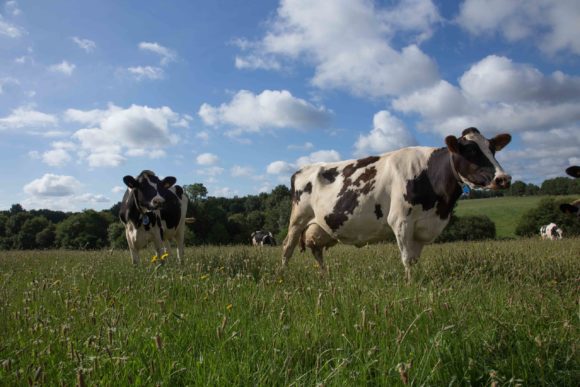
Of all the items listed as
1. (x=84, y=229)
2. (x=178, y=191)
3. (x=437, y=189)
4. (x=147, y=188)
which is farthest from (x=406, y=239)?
(x=84, y=229)

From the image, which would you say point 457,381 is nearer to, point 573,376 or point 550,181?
point 573,376

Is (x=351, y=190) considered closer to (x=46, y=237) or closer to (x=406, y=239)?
(x=406, y=239)

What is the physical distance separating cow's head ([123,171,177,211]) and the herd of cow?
0.02 meters

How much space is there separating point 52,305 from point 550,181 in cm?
9855

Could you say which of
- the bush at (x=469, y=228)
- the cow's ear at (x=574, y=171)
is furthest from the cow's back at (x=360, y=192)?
the bush at (x=469, y=228)

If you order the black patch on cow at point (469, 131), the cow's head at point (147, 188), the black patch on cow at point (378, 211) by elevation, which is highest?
the black patch on cow at point (469, 131)

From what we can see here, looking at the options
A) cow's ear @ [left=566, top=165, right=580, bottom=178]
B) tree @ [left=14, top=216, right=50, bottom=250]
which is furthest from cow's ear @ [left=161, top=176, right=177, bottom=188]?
tree @ [left=14, top=216, right=50, bottom=250]

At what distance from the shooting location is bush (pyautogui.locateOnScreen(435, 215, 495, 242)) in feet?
201

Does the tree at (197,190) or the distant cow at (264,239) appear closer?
the distant cow at (264,239)

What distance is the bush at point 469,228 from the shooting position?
201 ft

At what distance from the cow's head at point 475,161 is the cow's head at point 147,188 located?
18.2 ft

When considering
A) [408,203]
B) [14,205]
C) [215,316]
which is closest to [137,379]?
[215,316]

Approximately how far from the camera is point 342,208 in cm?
809

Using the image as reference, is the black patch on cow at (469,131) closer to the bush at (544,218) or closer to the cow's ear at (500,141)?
the cow's ear at (500,141)
